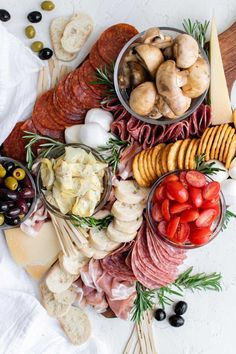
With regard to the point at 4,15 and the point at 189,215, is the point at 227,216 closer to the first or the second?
the point at 189,215

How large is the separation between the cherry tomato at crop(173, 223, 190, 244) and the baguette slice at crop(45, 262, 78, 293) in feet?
1.41

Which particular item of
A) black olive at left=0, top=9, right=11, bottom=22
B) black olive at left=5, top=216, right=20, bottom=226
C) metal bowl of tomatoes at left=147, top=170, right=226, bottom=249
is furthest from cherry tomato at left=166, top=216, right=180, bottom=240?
black olive at left=0, top=9, right=11, bottom=22

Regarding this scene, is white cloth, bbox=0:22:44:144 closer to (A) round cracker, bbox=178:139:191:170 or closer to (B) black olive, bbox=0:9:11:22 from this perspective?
(B) black olive, bbox=0:9:11:22

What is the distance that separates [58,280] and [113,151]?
0.48m

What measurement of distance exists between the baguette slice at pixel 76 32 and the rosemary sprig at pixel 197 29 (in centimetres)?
31

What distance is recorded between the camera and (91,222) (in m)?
1.93

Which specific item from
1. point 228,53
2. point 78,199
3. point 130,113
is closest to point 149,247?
point 78,199

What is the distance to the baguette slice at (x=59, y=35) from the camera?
2010 millimetres

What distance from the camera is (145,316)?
83.0 inches

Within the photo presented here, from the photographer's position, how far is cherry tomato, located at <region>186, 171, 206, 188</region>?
1790 mm

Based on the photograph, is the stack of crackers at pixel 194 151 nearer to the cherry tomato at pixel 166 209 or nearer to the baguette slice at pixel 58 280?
the cherry tomato at pixel 166 209

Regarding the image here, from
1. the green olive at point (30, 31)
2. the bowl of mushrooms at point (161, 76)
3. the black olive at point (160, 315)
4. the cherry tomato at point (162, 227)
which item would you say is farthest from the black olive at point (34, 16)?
the black olive at point (160, 315)

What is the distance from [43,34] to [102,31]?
A: 0.20m

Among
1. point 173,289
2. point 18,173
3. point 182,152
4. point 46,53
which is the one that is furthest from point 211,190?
point 46,53
